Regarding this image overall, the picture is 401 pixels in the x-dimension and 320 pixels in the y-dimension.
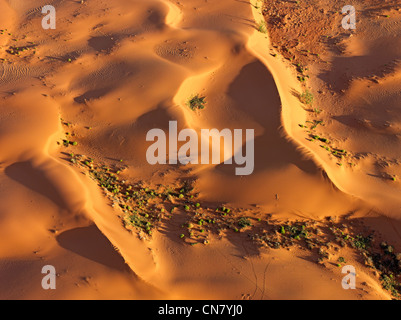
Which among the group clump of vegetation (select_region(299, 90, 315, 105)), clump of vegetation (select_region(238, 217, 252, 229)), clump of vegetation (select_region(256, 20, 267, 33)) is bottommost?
clump of vegetation (select_region(238, 217, 252, 229))

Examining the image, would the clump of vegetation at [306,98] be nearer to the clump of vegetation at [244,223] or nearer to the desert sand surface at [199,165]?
the desert sand surface at [199,165]

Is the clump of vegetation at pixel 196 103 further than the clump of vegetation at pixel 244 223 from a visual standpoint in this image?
Yes

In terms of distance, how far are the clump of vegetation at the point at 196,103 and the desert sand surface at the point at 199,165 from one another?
121mm

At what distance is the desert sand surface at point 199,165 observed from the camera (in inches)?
196

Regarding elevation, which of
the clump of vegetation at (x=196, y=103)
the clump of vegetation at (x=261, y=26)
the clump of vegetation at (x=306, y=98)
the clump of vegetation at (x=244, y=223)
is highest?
the clump of vegetation at (x=261, y=26)

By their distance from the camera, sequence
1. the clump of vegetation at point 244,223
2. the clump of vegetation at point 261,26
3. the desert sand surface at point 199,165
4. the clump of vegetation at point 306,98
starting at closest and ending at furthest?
the desert sand surface at point 199,165 → the clump of vegetation at point 244,223 → the clump of vegetation at point 306,98 → the clump of vegetation at point 261,26

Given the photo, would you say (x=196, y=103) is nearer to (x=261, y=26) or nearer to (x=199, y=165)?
(x=199, y=165)

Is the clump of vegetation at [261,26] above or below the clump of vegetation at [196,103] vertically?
above

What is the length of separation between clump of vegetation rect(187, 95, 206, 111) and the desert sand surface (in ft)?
0.40

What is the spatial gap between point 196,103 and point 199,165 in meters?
1.35

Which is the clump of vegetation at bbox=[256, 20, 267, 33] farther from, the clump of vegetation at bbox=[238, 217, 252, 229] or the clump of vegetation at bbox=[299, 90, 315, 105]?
the clump of vegetation at bbox=[238, 217, 252, 229]

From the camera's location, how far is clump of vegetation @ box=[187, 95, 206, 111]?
7.08m

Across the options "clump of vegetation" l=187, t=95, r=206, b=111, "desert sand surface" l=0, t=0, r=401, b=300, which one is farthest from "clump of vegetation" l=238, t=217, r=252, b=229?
"clump of vegetation" l=187, t=95, r=206, b=111

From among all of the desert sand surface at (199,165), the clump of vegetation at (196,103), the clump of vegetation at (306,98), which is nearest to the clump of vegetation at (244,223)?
the desert sand surface at (199,165)
